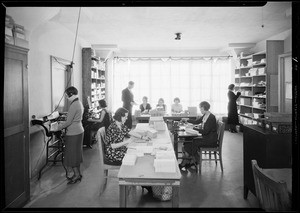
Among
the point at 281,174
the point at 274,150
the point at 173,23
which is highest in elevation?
the point at 173,23

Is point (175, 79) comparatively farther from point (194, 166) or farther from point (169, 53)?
point (194, 166)

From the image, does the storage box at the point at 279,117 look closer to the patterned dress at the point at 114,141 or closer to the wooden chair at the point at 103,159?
the patterned dress at the point at 114,141

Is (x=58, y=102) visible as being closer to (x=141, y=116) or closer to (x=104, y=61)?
(x=141, y=116)

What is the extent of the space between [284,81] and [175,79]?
466 cm

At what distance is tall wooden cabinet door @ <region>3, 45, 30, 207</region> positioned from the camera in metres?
2.93

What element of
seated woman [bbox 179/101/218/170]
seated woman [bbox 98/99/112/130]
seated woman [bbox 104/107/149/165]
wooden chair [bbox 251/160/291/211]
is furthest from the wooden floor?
seated woman [bbox 98/99/112/130]

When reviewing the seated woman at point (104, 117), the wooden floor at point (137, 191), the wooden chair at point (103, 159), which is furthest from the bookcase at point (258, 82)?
the wooden chair at point (103, 159)

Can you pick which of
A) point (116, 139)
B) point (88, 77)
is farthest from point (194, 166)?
point (88, 77)

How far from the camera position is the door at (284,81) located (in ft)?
19.7

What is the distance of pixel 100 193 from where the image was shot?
12.1ft

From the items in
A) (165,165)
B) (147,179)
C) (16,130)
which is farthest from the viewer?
(16,130)

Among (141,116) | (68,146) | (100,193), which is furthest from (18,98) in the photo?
(141,116)

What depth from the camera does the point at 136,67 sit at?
10.3m

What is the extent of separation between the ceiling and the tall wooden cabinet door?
86 cm
